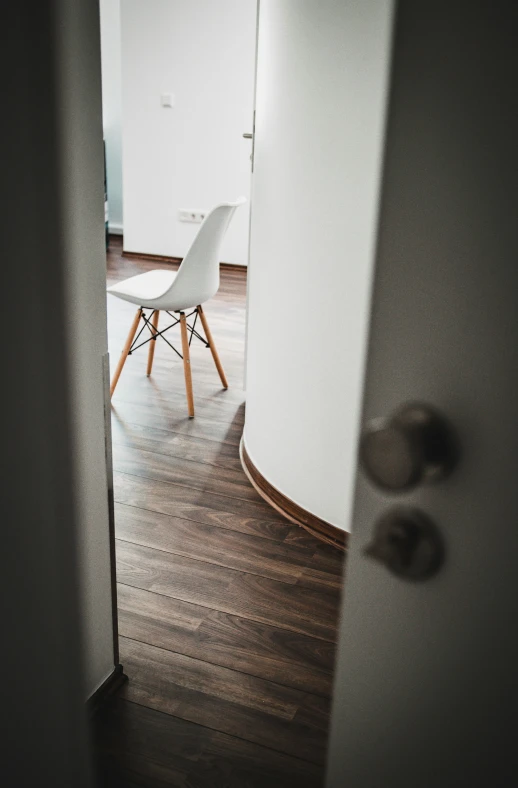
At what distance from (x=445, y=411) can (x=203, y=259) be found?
7.55 ft

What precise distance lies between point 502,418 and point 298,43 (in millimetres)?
1602

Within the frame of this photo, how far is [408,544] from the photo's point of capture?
429 mm

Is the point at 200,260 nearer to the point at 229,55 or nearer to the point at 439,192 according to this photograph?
the point at 439,192

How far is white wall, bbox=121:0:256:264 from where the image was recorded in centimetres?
500

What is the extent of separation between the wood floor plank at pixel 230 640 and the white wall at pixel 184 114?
4079mm

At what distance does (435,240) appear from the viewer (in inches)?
15.1

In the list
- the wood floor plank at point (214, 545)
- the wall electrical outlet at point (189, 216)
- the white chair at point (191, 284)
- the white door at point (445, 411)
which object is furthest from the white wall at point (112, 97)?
the white door at point (445, 411)

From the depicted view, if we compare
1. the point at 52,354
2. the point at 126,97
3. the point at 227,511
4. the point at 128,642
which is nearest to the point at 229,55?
the point at 126,97

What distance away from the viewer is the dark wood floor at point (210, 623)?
1.24 metres

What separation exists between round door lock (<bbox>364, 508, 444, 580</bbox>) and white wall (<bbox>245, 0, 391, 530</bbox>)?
121cm

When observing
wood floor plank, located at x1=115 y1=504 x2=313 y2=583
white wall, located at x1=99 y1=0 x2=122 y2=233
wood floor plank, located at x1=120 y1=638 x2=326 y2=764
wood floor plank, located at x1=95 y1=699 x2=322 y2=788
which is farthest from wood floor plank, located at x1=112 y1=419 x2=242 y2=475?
white wall, located at x1=99 y1=0 x2=122 y2=233

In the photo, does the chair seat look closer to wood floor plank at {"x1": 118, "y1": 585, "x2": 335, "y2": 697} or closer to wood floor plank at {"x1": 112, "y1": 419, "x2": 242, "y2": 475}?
wood floor plank at {"x1": 112, "y1": 419, "x2": 242, "y2": 475}

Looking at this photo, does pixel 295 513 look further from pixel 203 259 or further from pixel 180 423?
pixel 203 259

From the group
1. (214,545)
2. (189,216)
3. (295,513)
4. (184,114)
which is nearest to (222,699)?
(214,545)
